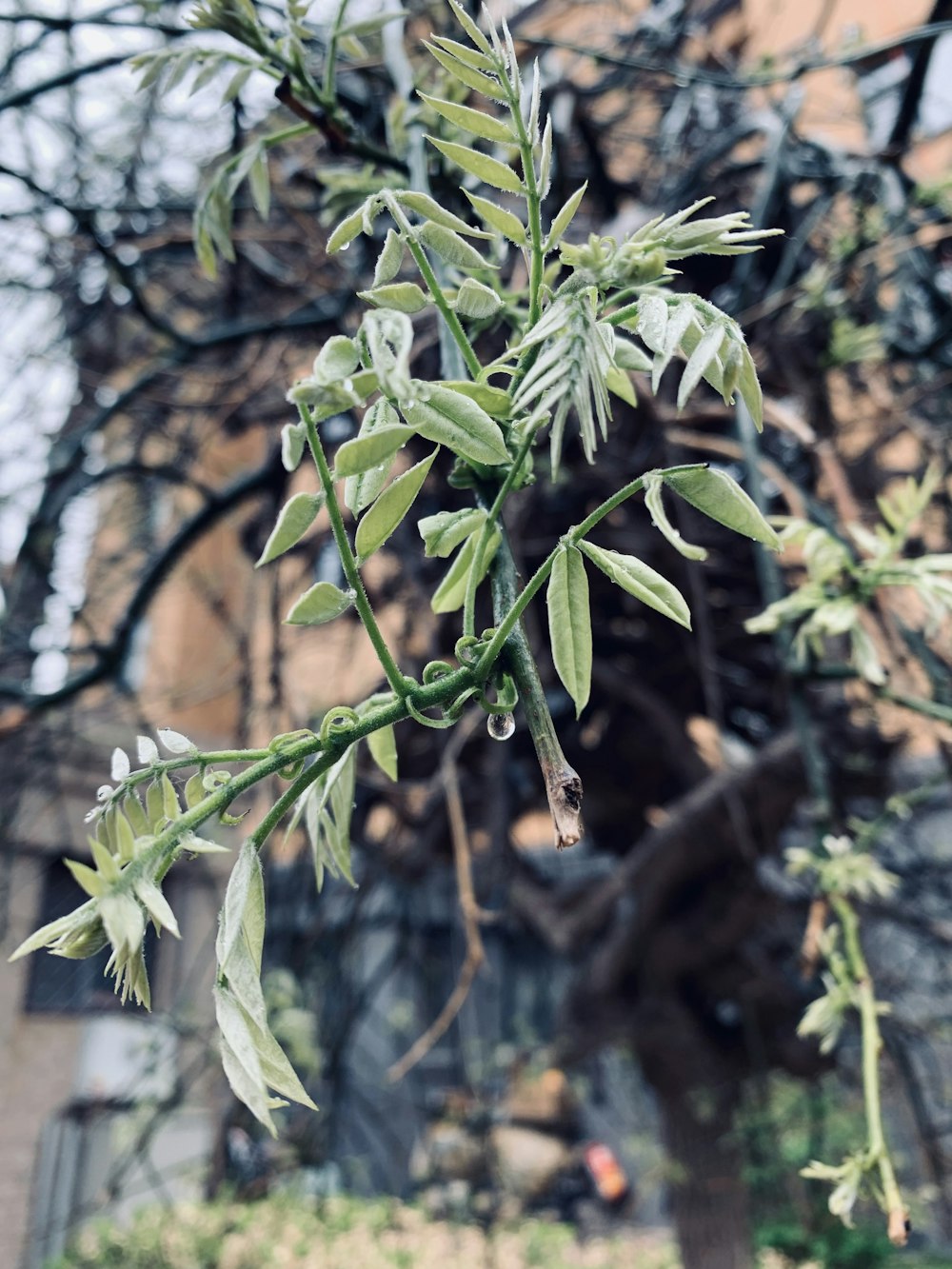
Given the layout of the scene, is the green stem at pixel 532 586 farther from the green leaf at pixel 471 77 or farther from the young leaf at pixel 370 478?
the green leaf at pixel 471 77

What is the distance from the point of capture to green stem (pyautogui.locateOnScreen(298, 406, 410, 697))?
1.04 ft

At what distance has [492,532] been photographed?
0.38 meters

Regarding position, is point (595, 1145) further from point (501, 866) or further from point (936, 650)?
point (936, 650)

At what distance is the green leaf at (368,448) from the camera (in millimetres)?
315

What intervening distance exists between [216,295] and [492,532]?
7.87 feet

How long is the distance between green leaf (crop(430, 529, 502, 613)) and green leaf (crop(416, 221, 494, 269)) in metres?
0.11

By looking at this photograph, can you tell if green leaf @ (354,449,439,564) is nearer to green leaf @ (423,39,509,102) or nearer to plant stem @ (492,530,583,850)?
plant stem @ (492,530,583,850)

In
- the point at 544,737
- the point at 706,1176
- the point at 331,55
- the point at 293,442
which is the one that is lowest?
the point at 706,1176

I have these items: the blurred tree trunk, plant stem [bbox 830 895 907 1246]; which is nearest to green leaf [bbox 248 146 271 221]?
plant stem [bbox 830 895 907 1246]

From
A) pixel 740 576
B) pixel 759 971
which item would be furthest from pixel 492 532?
pixel 759 971

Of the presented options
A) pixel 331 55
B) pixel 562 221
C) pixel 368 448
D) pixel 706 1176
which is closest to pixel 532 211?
pixel 562 221

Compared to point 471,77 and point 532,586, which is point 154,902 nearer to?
point 532,586

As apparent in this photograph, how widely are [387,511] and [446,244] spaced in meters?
0.11

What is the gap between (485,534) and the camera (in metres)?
0.38
